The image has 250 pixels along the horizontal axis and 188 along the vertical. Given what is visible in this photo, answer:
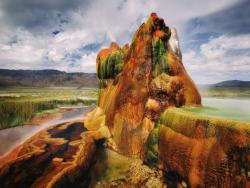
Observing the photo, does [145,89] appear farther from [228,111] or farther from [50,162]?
[50,162]

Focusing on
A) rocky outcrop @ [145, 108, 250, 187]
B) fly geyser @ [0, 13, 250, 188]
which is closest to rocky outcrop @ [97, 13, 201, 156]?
fly geyser @ [0, 13, 250, 188]

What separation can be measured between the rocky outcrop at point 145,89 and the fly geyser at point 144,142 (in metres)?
0.06

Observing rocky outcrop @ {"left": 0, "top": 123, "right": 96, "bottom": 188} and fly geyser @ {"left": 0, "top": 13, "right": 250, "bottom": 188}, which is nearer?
fly geyser @ {"left": 0, "top": 13, "right": 250, "bottom": 188}

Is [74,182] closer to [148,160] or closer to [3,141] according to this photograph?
[148,160]

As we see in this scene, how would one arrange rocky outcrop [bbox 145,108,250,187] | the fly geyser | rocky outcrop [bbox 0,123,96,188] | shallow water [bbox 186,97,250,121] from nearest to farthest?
rocky outcrop [bbox 145,108,250,187], the fly geyser, rocky outcrop [bbox 0,123,96,188], shallow water [bbox 186,97,250,121]

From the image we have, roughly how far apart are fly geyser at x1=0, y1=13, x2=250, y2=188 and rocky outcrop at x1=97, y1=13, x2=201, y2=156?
0.06 metres

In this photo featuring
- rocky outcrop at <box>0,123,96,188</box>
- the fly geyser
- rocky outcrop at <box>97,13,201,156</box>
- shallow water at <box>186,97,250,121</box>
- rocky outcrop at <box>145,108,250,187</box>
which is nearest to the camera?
rocky outcrop at <box>145,108,250,187</box>

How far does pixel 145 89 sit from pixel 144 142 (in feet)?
11.3

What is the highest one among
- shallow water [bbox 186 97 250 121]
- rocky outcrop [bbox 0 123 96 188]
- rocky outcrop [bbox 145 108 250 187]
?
shallow water [bbox 186 97 250 121]

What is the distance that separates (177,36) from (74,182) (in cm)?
1951

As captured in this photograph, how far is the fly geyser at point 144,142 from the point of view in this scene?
8.55 metres

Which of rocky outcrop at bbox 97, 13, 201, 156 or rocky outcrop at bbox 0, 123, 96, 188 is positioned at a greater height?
rocky outcrop at bbox 97, 13, 201, 156

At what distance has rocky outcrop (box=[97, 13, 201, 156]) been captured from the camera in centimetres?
1379

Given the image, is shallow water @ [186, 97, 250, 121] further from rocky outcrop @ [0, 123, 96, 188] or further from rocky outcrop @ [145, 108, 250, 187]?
rocky outcrop @ [0, 123, 96, 188]
